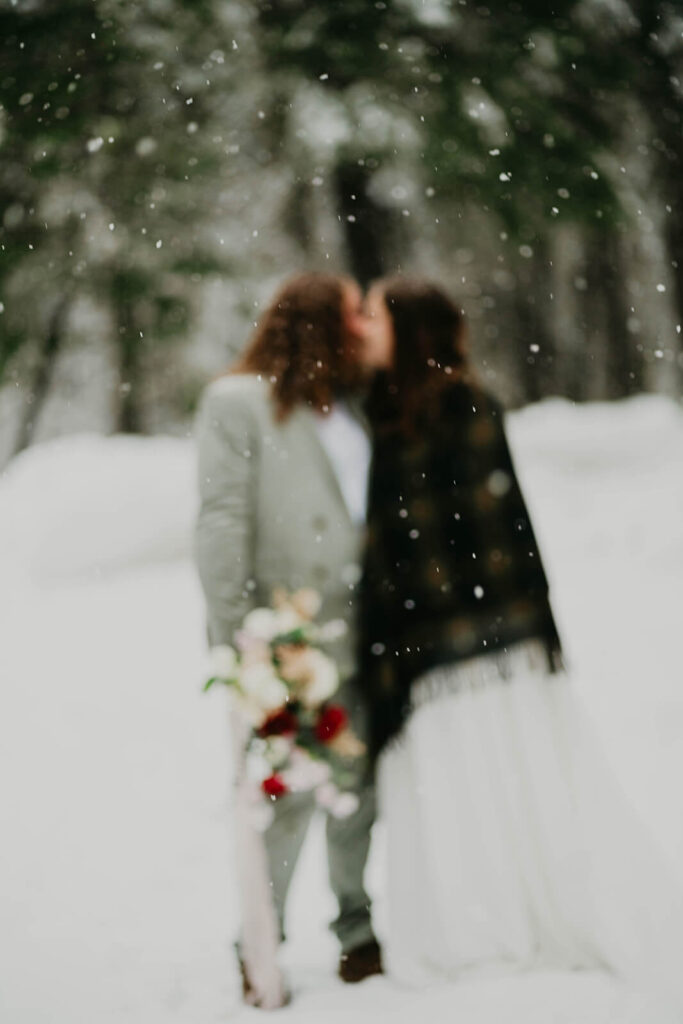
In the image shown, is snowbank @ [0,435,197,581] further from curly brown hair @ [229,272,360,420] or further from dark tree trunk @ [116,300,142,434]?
curly brown hair @ [229,272,360,420]

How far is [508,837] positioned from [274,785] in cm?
45

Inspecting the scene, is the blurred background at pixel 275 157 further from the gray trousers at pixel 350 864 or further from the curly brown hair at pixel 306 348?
the gray trousers at pixel 350 864

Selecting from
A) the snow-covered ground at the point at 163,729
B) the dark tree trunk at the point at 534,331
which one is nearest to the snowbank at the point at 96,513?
the snow-covered ground at the point at 163,729

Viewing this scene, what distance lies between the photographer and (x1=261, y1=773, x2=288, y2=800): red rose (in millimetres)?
1554

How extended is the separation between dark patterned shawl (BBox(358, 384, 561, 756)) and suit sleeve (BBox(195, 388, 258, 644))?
231 mm

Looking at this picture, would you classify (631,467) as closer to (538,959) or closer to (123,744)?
(123,744)

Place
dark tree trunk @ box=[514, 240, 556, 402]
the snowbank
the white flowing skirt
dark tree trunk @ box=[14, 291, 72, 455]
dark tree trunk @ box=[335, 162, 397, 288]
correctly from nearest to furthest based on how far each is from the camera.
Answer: the white flowing skirt < the snowbank < dark tree trunk @ box=[335, 162, 397, 288] < dark tree trunk @ box=[14, 291, 72, 455] < dark tree trunk @ box=[514, 240, 556, 402]

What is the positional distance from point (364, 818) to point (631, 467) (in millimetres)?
5978

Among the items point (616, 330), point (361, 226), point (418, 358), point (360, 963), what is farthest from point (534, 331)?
point (360, 963)

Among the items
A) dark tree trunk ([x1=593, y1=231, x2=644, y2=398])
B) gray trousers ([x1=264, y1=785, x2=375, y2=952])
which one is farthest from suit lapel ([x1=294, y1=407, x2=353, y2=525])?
dark tree trunk ([x1=593, y1=231, x2=644, y2=398])

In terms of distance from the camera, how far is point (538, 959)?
1677 millimetres

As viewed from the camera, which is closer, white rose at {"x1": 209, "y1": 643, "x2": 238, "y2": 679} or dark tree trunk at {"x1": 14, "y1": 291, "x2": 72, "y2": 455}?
white rose at {"x1": 209, "y1": 643, "x2": 238, "y2": 679}

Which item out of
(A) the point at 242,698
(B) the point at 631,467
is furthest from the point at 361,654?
(B) the point at 631,467

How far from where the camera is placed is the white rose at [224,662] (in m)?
1.57
